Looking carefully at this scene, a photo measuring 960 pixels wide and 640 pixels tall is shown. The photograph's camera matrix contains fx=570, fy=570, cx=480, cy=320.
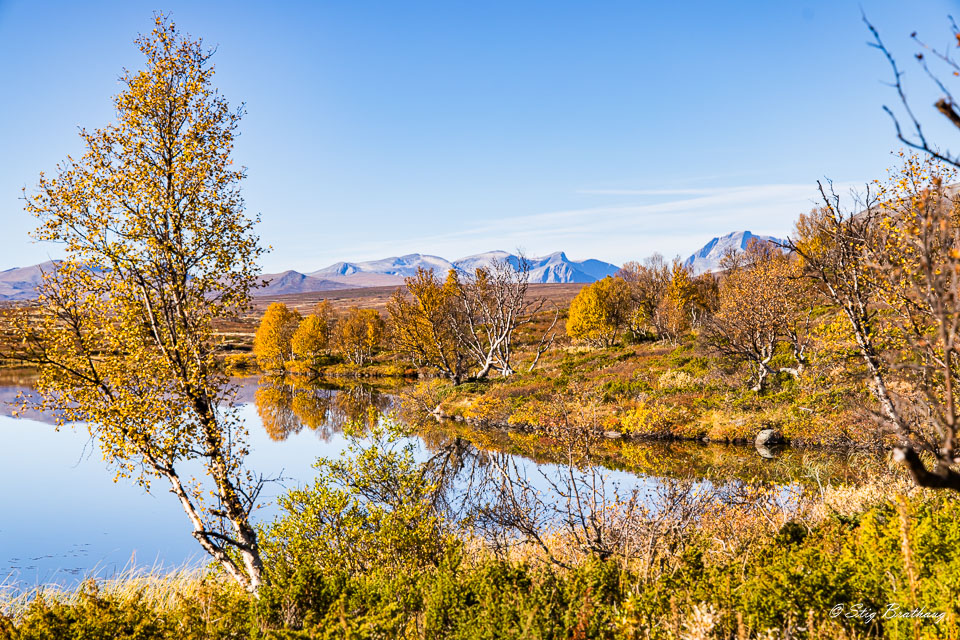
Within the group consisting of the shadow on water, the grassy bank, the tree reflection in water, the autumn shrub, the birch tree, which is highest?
the birch tree

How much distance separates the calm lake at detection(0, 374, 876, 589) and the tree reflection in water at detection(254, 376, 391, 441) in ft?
1.06

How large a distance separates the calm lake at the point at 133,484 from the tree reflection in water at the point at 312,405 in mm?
323

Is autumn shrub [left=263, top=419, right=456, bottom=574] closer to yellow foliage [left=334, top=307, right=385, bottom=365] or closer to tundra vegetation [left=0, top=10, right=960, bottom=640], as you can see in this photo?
tundra vegetation [left=0, top=10, right=960, bottom=640]

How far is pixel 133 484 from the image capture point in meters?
23.8

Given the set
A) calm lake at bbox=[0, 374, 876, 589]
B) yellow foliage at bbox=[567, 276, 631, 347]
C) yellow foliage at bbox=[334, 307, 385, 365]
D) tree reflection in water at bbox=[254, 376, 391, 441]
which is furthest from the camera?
yellow foliage at bbox=[334, 307, 385, 365]

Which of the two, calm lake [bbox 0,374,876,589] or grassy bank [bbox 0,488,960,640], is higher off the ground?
grassy bank [bbox 0,488,960,640]

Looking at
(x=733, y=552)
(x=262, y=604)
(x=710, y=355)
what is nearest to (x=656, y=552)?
(x=733, y=552)

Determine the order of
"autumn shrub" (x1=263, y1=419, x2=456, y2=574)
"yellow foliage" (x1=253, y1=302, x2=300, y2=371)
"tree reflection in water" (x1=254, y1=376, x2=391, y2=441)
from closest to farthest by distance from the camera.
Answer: "autumn shrub" (x1=263, y1=419, x2=456, y2=574) < "tree reflection in water" (x1=254, y1=376, x2=391, y2=441) < "yellow foliage" (x1=253, y1=302, x2=300, y2=371)

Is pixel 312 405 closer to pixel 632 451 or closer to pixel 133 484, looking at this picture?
pixel 133 484

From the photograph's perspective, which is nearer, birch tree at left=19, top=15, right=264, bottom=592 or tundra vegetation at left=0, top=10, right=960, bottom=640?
tundra vegetation at left=0, top=10, right=960, bottom=640

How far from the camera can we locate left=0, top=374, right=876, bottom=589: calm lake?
16.0 m

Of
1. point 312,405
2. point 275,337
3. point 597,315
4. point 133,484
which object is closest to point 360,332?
point 275,337

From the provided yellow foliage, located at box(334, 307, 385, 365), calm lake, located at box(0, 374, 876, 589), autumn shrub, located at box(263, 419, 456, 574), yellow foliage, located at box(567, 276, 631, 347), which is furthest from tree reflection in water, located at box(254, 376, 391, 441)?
autumn shrub, located at box(263, 419, 456, 574)

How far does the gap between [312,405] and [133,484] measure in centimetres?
1978
